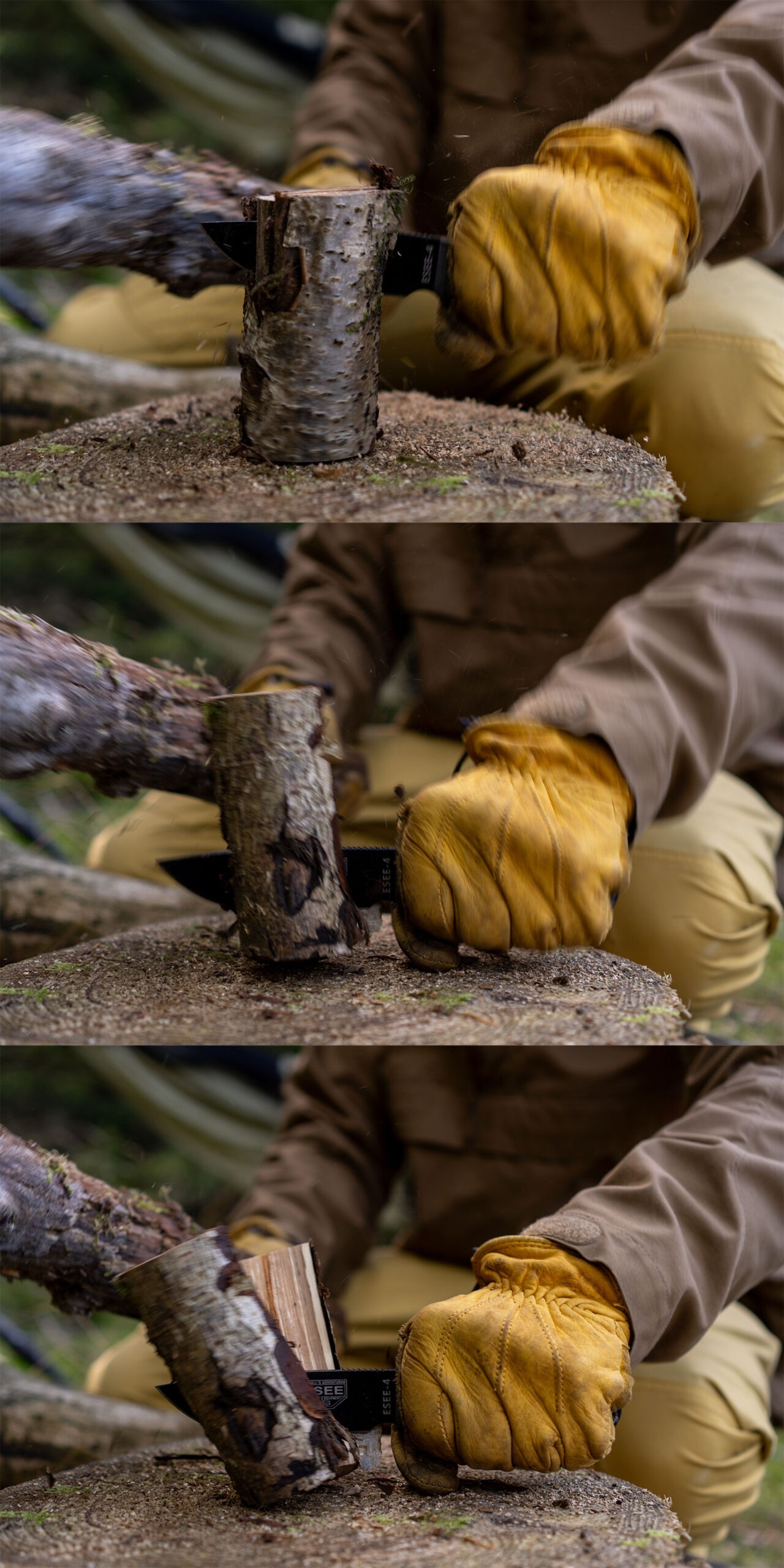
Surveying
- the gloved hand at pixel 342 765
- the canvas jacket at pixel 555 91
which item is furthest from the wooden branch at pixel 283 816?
the canvas jacket at pixel 555 91

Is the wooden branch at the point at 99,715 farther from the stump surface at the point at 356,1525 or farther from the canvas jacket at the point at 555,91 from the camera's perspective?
the stump surface at the point at 356,1525

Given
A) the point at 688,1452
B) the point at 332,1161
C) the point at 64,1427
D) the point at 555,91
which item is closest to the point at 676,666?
the point at 555,91

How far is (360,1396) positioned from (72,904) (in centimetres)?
43

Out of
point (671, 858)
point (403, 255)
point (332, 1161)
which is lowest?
point (332, 1161)

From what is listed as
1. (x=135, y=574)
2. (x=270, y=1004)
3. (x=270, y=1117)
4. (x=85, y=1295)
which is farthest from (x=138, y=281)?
(x=85, y=1295)

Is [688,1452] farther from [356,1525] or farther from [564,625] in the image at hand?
[564,625]

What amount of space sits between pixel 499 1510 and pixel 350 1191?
27 centimetres

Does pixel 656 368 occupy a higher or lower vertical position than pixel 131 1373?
higher

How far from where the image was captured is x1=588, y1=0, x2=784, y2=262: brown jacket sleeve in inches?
32.1

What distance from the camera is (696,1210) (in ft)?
3.23

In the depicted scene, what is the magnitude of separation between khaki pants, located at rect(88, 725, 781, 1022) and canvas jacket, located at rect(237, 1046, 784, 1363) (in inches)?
3.9

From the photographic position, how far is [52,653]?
0.88 metres

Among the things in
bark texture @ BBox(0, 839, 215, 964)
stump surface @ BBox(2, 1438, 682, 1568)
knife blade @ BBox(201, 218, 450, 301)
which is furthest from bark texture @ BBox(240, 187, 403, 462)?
stump surface @ BBox(2, 1438, 682, 1568)

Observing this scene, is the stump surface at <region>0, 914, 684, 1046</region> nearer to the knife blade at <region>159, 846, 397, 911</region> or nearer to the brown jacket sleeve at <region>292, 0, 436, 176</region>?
the knife blade at <region>159, 846, 397, 911</region>
